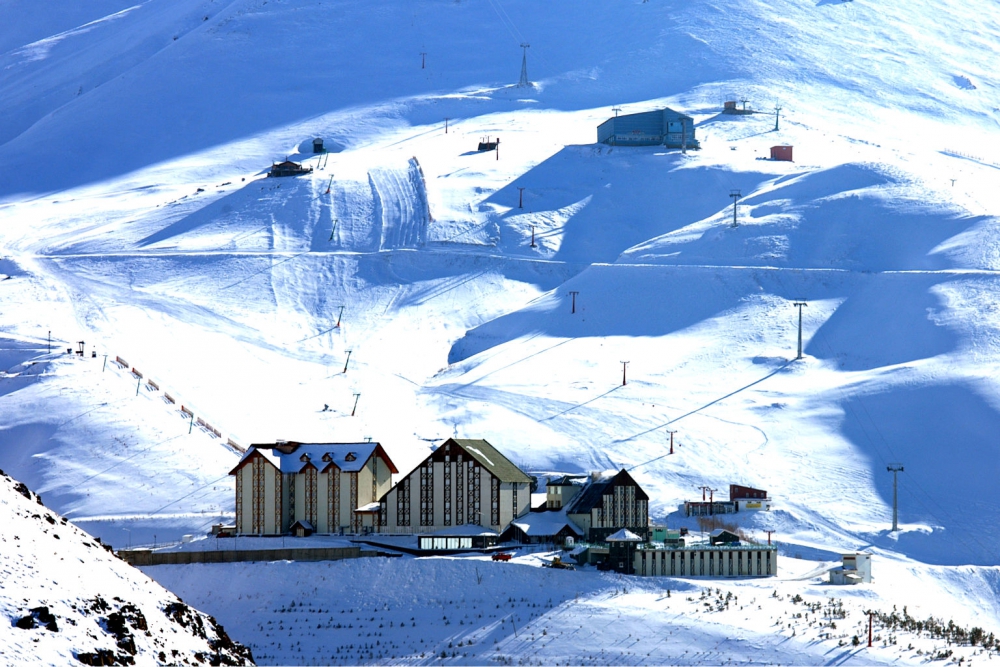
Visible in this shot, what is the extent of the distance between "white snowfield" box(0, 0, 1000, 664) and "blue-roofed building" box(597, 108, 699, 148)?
1098mm

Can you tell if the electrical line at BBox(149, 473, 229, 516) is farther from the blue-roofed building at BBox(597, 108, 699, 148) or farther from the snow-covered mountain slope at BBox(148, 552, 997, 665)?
the blue-roofed building at BBox(597, 108, 699, 148)

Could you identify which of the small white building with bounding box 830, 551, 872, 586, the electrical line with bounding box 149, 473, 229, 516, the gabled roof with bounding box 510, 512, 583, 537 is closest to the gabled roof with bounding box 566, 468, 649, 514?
the gabled roof with bounding box 510, 512, 583, 537

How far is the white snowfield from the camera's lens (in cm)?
6094

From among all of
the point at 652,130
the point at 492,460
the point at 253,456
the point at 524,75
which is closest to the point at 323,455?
the point at 253,456

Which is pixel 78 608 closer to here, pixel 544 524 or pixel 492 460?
pixel 544 524

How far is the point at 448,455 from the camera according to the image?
56.4 metres

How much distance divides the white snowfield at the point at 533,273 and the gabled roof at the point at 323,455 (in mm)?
3676

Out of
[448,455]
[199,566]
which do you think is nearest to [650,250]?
[448,455]

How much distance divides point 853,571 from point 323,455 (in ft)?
61.5

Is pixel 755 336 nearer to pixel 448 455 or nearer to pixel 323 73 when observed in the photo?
pixel 448 455

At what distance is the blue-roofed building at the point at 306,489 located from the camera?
56.6 metres

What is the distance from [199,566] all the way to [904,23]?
11305cm

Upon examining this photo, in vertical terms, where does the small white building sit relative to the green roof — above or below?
below

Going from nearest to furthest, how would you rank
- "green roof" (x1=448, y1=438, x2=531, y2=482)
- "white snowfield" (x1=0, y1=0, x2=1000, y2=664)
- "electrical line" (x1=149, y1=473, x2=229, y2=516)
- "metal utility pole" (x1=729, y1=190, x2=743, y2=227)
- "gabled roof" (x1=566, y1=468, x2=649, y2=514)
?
"gabled roof" (x1=566, y1=468, x2=649, y2=514) < "green roof" (x1=448, y1=438, x2=531, y2=482) < "electrical line" (x1=149, y1=473, x2=229, y2=516) < "white snowfield" (x1=0, y1=0, x2=1000, y2=664) < "metal utility pole" (x1=729, y1=190, x2=743, y2=227)
